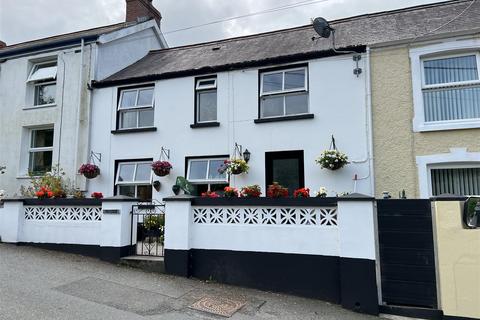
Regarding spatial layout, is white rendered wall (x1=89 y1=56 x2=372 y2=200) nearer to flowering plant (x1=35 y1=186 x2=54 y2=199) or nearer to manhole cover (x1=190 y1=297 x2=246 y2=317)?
flowering plant (x1=35 y1=186 x2=54 y2=199)

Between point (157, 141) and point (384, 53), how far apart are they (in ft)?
22.1

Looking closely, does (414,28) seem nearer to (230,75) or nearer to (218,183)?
(230,75)

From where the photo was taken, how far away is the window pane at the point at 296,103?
9.68 metres

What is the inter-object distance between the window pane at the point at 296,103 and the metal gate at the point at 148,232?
14.2 feet

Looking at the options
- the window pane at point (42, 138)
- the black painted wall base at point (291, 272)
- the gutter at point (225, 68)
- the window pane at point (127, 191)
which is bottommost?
the black painted wall base at point (291, 272)

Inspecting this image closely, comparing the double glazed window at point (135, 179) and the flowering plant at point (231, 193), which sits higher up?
the double glazed window at point (135, 179)

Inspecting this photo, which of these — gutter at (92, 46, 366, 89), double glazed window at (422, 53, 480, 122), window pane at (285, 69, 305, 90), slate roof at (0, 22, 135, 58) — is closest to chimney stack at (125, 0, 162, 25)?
slate roof at (0, 22, 135, 58)

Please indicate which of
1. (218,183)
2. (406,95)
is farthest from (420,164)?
(218,183)

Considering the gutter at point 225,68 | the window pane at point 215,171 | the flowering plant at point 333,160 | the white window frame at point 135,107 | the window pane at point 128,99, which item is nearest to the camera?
the flowering plant at point 333,160

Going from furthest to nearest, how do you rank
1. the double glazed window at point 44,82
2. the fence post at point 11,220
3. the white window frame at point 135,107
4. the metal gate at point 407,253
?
the double glazed window at point 44,82
the white window frame at point 135,107
the fence post at point 11,220
the metal gate at point 407,253

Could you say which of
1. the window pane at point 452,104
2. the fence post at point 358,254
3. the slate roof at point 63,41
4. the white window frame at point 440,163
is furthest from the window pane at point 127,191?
the window pane at point 452,104

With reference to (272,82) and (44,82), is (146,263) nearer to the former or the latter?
(272,82)

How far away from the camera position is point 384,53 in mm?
8922

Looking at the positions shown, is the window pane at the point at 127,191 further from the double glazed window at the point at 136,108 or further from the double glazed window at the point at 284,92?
the double glazed window at the point at 284,92
